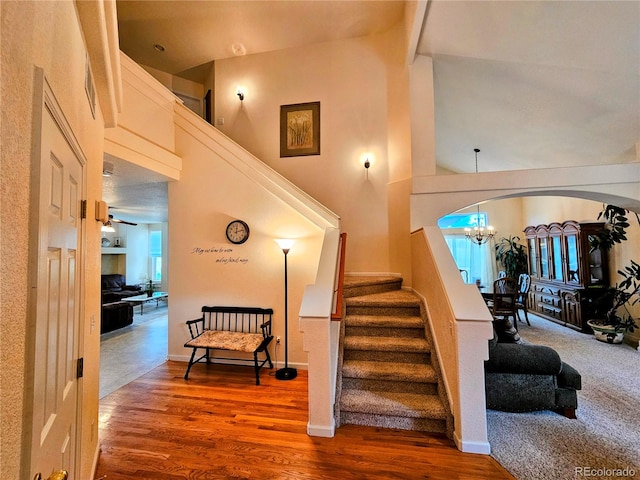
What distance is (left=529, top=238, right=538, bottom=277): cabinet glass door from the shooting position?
6.93 metres

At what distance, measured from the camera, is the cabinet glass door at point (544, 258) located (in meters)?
6.48

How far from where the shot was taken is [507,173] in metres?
3.63

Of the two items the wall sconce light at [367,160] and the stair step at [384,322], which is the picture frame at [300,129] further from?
the stair step at [384,322]

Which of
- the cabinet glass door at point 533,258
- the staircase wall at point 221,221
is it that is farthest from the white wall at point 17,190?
the cabinet glass door at point 533,258

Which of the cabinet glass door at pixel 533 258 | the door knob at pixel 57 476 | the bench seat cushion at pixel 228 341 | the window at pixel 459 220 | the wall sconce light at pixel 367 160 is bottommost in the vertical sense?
the bench seat cushion at pixel 228 341

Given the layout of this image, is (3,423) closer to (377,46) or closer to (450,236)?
(377,46)

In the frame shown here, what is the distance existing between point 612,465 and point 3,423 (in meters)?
3.44

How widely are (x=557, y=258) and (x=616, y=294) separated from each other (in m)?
1.44

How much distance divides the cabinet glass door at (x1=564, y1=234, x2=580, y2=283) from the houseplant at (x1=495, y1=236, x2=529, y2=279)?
1.59 metres

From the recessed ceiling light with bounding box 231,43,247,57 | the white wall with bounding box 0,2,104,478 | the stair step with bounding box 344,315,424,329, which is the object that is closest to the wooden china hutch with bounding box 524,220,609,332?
the stair step with bounding box 344,315,424,329

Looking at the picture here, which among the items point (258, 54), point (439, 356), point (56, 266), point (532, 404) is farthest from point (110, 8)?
point (532, 404)

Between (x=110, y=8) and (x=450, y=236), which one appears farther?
(x=450, y=236)

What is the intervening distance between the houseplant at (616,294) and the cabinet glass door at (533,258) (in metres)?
1.74

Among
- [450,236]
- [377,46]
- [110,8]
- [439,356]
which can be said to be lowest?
[439,356]
